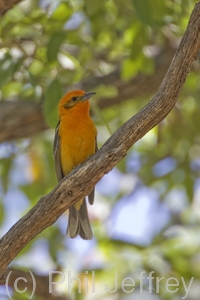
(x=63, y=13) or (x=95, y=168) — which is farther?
(x=63, y=13)

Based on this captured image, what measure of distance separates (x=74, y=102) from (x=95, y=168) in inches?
103

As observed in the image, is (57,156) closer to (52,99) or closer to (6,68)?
(52,99)

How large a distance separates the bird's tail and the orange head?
113cm

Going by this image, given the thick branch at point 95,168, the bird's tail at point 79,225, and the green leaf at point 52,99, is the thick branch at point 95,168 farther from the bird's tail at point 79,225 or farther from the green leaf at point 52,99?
the bird's tail at point 79,225

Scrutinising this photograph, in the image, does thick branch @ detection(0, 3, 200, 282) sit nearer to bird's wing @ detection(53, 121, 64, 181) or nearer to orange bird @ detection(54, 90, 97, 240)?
orange bird @ detection(54, 90, 97, 240)

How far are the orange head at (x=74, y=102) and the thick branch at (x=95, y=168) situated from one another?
2.41 m

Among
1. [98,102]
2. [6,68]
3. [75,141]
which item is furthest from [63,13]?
[98,102]

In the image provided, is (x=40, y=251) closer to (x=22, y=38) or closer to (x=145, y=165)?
(x=145, y=165)

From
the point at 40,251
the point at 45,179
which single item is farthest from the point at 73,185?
the point at 40,251

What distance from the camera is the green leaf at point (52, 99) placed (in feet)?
19.6

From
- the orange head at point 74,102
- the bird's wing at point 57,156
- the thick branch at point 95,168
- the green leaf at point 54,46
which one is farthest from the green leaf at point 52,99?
the thick branch at point 95,168

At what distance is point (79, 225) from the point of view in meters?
6.65

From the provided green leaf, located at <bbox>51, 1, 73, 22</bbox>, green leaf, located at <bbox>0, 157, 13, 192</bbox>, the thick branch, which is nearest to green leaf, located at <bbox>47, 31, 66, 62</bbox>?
green leaf, located at <bbox>51, 1, 73, 22</bbox>

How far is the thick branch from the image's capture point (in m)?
4.54
